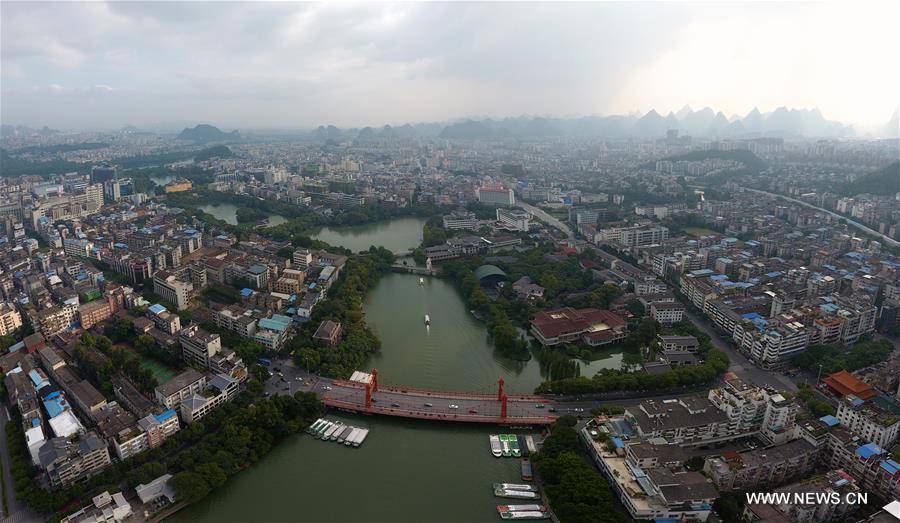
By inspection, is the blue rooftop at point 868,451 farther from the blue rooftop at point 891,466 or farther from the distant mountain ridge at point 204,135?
the distant mountain ridge at point 204,135

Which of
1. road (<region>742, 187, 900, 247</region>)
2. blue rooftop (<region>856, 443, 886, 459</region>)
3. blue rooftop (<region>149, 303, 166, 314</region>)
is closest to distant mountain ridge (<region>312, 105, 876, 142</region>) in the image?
road (<region>742, 187, 900, 247</region>)

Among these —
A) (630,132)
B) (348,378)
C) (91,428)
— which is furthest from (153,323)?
(630,132)

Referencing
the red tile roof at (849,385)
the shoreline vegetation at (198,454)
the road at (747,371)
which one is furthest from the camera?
the road at (747,371)

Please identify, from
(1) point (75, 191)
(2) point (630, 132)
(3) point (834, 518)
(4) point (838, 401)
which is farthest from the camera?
(2) point (630, 132)

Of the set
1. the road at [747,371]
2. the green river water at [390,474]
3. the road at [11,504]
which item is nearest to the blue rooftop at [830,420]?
the road at [747,371]

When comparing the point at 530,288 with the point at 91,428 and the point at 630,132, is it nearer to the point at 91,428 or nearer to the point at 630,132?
the point at 91,428

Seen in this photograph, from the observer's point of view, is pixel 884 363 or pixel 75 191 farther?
pixel 75 191

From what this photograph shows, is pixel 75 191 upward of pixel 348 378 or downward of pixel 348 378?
upward
